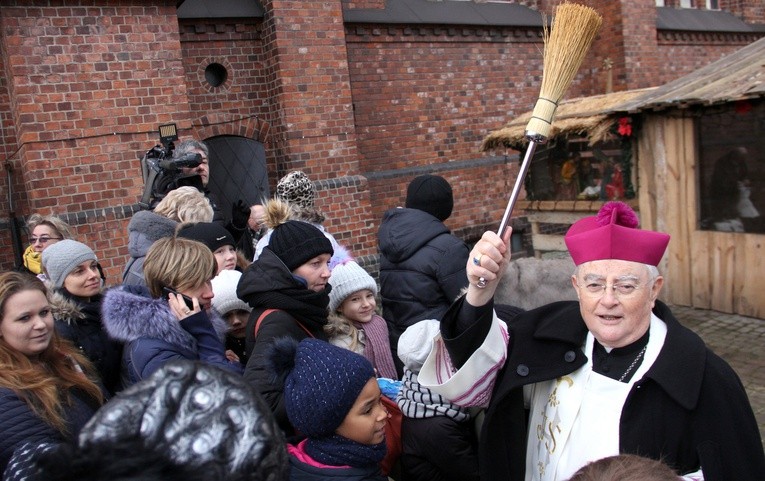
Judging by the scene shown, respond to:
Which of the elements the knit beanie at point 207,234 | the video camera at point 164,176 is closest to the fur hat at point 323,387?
the knit beanie at point 207,234

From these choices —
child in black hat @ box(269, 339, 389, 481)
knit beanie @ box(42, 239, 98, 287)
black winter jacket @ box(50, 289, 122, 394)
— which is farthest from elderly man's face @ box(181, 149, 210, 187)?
child in black hat @ box(269, 339, 389, 481)

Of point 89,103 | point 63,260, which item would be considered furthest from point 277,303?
point 89,103

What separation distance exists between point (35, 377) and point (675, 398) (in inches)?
78.2

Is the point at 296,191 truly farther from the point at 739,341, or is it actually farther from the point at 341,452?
the point at 739,341

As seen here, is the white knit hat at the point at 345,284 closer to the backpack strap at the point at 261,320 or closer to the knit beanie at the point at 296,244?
the knit beanie at the point at 296,244

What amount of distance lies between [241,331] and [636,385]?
2.25 m

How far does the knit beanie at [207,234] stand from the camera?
3520mm

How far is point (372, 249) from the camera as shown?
8070 mm

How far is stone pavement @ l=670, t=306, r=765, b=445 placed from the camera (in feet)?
16.6

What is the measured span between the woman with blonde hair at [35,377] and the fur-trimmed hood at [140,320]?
178mm

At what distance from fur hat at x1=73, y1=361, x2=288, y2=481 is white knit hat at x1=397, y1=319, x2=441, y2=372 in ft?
5.39

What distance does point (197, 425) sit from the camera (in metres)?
0.88

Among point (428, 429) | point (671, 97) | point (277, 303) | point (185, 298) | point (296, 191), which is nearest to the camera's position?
point (428, 429)

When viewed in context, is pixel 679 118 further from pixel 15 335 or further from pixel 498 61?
pixel 15 335
